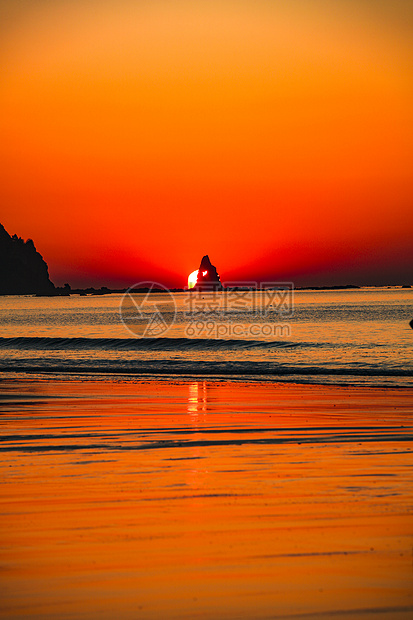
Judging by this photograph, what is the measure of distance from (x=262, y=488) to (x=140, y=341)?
32.9 metres

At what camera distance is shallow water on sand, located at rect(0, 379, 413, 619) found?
4.21 m

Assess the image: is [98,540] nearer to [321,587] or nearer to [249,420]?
[321,587]

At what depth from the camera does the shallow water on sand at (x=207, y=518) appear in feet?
13.8

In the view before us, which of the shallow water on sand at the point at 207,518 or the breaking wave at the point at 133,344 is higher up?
the breaking wave at the point at 133,344

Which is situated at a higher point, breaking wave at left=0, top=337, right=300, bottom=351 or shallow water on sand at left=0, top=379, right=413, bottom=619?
breaking wave at left=0, top=337, right=300, bottom=351

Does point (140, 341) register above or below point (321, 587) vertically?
above

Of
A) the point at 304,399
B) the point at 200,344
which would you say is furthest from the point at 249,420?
the point at 200,344

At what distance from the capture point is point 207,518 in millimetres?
5691

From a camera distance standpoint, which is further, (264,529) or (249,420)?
(249,420)

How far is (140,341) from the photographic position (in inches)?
1538

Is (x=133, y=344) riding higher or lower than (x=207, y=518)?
higher

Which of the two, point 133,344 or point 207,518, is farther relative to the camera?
point 133,344

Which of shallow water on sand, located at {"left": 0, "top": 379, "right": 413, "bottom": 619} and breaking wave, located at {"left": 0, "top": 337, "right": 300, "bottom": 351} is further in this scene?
breaking wave, located at {"left": 0, "top": 337, "right": 300, "bottom": 351}

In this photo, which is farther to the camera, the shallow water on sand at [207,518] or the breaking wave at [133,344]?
the breaking wave at [133,344]
